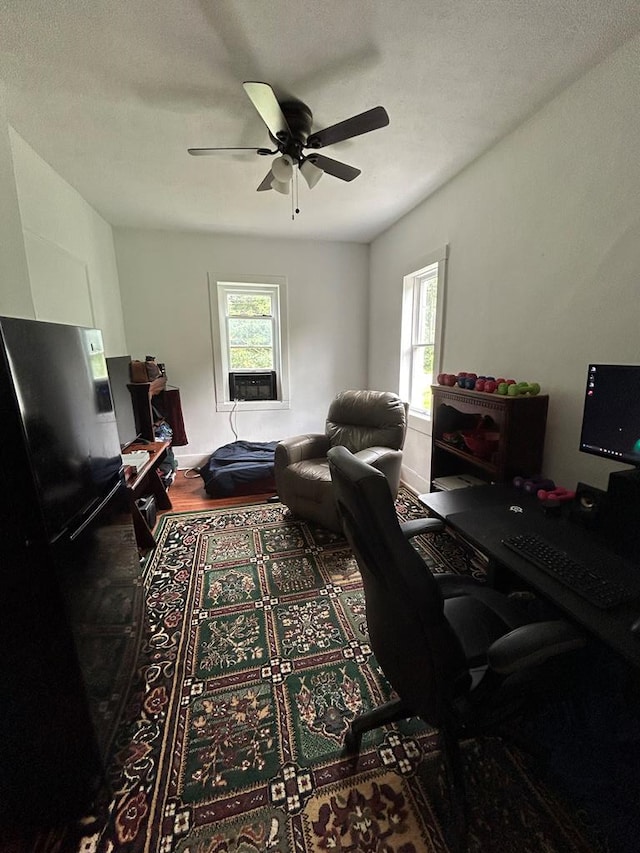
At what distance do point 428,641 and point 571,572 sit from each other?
0.63 meters

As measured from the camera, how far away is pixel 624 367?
1.27m

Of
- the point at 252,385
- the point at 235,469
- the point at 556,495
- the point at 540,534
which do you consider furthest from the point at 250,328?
the point at 540,534

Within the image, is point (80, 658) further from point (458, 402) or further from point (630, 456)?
point (458, 402)

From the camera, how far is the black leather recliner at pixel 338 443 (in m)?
2.54

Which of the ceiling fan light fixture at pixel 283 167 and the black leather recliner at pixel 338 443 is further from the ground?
the ceiling fan light fixture at pixel 283 167

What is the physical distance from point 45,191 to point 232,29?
68.2 inches

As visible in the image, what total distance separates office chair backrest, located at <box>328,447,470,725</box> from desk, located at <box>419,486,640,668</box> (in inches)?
15.2

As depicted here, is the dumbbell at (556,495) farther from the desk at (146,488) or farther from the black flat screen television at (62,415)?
the desk at (146,488)

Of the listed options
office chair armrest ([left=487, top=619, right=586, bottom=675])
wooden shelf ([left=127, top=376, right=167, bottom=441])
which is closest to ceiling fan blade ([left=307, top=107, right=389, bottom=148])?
office chair armrest ([left=487, top=619, right=586, bottom=675])

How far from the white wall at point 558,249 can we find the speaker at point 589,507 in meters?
0.35

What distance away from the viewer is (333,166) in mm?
1957

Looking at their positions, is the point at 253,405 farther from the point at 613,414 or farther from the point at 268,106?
the point at 613,414

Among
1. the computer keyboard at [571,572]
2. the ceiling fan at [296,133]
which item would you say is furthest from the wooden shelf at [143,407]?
the computer keyboard at [571,572]

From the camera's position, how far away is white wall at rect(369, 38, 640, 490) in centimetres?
149
